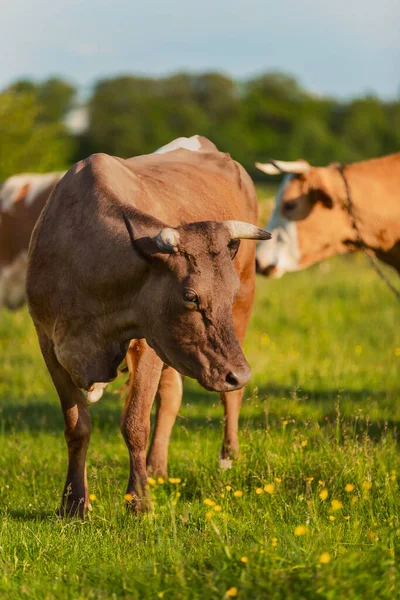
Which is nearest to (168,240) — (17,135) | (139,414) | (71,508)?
(139,414)

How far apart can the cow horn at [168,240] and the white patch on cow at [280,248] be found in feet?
15.0

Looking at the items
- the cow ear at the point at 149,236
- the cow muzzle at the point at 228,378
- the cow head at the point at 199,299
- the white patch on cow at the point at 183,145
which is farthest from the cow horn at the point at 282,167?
the cow muzzle at the point at 228,378

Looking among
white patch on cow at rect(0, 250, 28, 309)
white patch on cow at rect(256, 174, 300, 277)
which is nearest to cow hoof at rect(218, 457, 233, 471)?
white patch on cow at rect(256, 174, 300, 277)

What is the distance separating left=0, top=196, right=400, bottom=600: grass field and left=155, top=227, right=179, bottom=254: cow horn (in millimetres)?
1166

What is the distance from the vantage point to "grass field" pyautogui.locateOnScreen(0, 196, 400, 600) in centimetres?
346

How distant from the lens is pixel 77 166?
5.28 metres

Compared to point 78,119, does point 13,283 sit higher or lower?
higher

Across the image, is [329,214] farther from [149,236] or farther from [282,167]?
[149,236]

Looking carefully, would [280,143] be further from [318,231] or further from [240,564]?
[240,564]

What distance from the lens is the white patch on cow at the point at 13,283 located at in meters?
11.6

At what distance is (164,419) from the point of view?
6285 mm

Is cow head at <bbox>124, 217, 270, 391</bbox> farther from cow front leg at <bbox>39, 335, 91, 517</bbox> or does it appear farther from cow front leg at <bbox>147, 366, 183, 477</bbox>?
cow front leg at <bbox>147, 366, 183, 477</bbox>

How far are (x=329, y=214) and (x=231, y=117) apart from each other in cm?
8634

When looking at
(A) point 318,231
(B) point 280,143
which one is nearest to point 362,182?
(A) point 318,231
